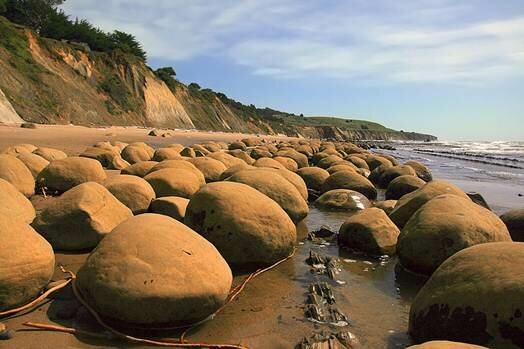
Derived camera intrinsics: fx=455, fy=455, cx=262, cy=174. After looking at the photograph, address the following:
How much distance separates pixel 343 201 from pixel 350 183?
1411 mm

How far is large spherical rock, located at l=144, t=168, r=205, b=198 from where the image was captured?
683 cm

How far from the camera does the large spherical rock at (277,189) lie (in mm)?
6387

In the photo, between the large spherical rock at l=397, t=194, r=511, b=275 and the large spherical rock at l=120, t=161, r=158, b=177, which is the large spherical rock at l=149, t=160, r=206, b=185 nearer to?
the large spherical rock at l=120, t=161, r=158, b=177

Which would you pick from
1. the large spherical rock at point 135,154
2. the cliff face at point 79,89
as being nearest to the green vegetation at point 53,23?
the cliff face at point 79,89

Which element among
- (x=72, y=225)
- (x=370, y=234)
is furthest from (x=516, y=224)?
(x=72, y=225)

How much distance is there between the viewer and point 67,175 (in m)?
7.26

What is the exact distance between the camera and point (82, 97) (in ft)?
104

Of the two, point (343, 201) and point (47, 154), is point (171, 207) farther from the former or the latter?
point (47, 154)

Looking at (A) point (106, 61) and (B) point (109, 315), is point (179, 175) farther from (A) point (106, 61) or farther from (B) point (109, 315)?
(A) point (106, 61)

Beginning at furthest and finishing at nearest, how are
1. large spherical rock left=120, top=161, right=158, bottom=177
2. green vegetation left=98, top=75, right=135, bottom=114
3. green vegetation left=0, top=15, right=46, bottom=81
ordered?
green vegetation left=98, top=75, right=135, bottom=114 < green vegetation left=0, top=15, right=46, bottom=81 < large spherical rock left=120, top=161, right=158, bottom=177

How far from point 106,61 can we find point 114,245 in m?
38.9

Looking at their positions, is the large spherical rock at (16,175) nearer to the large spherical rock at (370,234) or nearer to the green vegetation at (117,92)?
the large spherical rock at (370,234)

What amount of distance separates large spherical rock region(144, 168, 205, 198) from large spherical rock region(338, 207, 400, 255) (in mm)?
2444

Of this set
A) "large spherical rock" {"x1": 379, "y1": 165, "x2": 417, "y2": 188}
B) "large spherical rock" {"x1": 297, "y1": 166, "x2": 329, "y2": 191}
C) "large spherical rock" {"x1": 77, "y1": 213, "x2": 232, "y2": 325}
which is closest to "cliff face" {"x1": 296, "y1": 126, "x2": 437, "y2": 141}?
"large spherical rock" {"x1": 379, "y1": 165, "x2": 417, "y2": 188}
